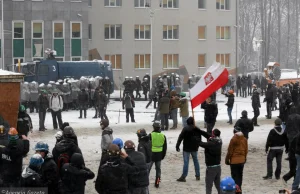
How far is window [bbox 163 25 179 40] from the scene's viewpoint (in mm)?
69875

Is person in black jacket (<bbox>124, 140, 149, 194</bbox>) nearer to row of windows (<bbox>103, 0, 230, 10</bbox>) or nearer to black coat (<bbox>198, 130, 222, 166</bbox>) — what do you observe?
black coat (<bbox>198, 130, 222, 166</bbox>)

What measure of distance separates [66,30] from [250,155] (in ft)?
129

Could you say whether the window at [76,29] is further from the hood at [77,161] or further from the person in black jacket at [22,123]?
the hood at [77,161]

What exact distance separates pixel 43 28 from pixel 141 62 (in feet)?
35.6

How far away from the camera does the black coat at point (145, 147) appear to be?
17.3 meters

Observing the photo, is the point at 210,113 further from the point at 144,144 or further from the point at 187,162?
the point at 144,144

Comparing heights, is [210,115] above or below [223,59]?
→ below

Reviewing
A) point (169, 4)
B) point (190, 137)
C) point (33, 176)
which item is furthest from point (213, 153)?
point (169, 4)

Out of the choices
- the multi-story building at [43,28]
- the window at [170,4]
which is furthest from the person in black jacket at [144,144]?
the window at [170,4]

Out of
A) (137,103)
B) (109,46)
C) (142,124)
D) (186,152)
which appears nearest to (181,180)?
(186,152)

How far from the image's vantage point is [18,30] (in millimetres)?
61719

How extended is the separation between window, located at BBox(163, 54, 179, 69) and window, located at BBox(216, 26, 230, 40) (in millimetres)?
4860

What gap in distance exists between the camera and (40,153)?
46.2 feet

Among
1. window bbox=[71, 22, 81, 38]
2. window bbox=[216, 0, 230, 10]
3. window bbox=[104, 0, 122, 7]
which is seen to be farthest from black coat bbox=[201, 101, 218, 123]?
window bbox=[216, 0, 230, 10]
